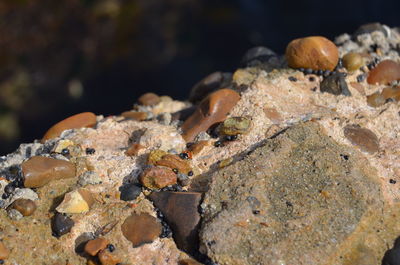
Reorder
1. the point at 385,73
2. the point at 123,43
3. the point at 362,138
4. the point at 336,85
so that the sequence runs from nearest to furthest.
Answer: the point at 362,138, the point at 336,85, the point at 385,73, the point at 123,43

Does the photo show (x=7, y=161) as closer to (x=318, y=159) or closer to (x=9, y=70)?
(x=318, y=159)

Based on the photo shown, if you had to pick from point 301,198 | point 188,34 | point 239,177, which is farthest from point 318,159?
point 188,34

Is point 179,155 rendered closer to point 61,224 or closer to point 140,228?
point 140,228

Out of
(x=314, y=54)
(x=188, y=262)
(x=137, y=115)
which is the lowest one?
(x=188, y=262)

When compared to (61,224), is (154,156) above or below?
above

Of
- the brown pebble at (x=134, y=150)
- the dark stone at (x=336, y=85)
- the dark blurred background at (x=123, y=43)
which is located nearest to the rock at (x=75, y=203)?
the brown pebble at (x=134, y=150)

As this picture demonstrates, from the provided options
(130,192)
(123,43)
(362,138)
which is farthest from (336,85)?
(123,43)

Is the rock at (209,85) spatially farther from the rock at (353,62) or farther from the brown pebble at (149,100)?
the rock at (353,62)

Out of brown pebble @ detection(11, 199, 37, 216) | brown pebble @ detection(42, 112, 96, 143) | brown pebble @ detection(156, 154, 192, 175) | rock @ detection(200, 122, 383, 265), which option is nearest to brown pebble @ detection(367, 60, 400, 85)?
rock @ detection(200, 122, 383, 265)
